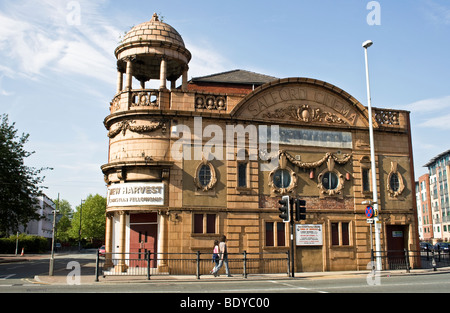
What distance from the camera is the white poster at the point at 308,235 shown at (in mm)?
24641

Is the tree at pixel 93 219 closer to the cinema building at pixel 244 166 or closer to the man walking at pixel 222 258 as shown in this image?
the cinema building at pixel 244 166

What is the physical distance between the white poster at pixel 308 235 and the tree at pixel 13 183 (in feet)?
79.2

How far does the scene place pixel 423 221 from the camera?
10988cm

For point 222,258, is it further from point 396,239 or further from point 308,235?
point 396,239

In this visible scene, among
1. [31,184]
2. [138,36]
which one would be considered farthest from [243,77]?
[31,184]

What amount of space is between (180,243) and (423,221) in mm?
104119

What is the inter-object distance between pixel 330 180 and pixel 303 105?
504 centimetres

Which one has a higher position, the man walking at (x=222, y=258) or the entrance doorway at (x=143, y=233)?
the entrance doorway at (x=143, y=233)

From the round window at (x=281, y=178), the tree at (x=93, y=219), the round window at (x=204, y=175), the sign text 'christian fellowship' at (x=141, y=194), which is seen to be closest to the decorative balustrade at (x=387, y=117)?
the round window at (x=281, y=178)

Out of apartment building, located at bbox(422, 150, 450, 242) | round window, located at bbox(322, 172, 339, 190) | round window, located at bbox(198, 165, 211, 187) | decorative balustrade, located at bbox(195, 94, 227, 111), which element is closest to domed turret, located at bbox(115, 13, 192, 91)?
decorative balustrade, located at bbox(195, 94, 227, 111)

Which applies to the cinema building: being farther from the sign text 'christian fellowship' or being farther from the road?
the road

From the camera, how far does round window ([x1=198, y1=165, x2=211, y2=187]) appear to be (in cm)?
2365

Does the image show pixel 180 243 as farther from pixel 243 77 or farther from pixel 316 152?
pixel 243 77

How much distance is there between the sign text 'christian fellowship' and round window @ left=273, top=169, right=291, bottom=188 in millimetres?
6902
